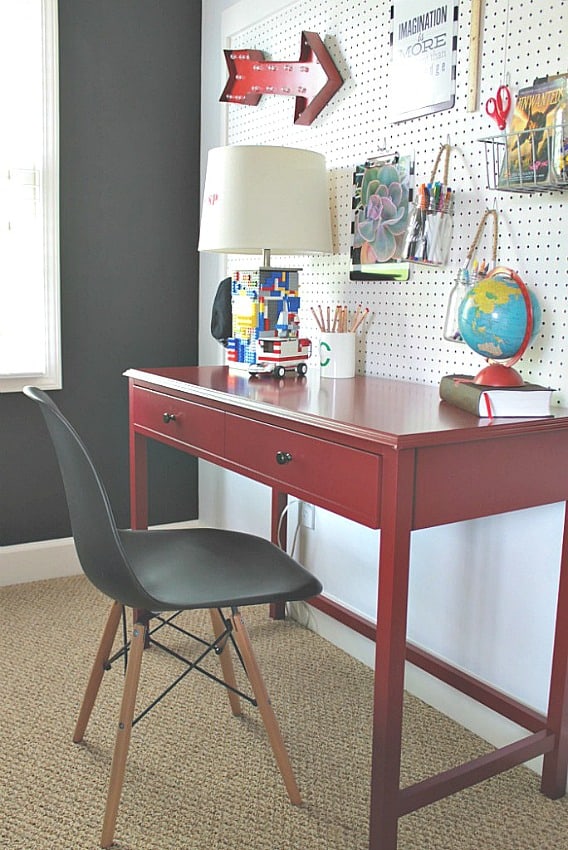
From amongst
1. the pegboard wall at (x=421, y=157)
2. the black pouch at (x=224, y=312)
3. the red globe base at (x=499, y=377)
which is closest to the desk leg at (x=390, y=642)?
the red globe base at (x=499, y=377)

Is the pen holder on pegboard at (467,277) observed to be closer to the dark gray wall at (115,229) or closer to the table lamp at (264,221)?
the table lamp at (264,221)

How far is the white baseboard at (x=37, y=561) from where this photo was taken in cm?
291

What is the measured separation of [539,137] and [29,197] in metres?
1.83

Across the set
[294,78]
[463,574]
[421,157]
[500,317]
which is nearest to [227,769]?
[463,574]

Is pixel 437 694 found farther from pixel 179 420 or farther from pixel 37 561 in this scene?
pixel 37 561

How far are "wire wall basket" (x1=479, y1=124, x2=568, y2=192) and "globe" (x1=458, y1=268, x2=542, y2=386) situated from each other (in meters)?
0.19

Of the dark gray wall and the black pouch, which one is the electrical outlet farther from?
the dark gray wall

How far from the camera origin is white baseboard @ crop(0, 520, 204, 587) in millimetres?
2908

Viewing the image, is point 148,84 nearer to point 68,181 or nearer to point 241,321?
point 68,181

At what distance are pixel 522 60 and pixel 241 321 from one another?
935 mm

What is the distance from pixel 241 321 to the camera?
225 centimetres

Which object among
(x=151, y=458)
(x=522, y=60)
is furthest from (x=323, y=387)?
(x=151, y=458)

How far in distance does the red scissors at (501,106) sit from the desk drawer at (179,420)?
88cm

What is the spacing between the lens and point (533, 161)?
5.37 feet
